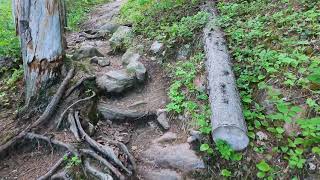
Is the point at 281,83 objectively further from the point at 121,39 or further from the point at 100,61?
the point at 121,39

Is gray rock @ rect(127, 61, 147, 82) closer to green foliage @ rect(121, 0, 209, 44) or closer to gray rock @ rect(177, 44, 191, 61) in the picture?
gray rock @ rect(177, 44, 191, 61)

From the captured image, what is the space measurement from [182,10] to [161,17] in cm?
59

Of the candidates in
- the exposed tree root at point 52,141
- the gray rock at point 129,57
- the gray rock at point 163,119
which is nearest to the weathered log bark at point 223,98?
the gray rock at point 163,119

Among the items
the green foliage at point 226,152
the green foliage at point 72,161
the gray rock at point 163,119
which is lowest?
the green foliage at point 72,161

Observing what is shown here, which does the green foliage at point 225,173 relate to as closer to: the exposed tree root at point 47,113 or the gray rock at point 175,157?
the gray rock at point 175,157

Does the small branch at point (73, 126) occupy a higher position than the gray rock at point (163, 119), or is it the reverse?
the gray rock at point (163, 119)

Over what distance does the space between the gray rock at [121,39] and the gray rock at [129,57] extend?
1.74 ft

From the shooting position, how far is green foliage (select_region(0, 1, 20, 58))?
738 cm

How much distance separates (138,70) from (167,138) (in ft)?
6.32

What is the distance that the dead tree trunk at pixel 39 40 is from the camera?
5.21 metres

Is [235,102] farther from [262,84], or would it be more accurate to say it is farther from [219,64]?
[219,64]

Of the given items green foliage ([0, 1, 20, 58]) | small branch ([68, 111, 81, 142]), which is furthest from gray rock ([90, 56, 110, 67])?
small branch ([68, 111, 81, 142])

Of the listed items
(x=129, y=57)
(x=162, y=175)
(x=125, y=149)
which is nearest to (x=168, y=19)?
(x=129, y=57)

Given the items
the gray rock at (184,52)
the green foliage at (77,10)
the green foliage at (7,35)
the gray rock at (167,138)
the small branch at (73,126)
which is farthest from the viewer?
the green foliage at (77,10)
